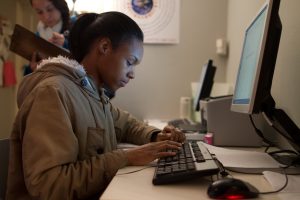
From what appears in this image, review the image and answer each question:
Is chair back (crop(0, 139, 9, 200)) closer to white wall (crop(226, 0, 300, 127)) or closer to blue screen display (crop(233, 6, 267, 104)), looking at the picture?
blue screen display (crop(233, 6, 267, 104))

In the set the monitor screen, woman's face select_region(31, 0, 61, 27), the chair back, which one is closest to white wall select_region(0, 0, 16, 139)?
woman's face select_region(31, 0, 61, 27)

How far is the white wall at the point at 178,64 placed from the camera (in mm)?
2795

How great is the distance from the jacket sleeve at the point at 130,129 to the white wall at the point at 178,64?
48.6 inches

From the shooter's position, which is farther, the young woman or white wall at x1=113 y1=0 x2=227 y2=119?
white wall at x1=113 y1=0 x2=227 y2=119

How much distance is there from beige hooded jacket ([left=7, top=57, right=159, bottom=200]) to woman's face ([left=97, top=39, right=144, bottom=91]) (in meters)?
0.10

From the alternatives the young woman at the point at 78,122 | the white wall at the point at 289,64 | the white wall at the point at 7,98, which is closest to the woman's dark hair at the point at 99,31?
the young woman at the point at 78,122

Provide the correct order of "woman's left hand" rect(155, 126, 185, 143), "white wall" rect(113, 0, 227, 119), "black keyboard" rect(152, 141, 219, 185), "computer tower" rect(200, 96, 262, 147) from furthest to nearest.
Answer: "white wall" rect(113, 0, 227, 119), "computer tower" rect(200, 96, 262, 147), "woman's left hand" rect(155, 126, 185, 143), "black keyboard" rect(152, 141, 219, 185)

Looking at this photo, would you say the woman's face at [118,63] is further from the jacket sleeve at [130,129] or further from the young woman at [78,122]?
the jacket sleeve at [130,129]

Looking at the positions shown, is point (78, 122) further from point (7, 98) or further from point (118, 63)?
point (7, 98)

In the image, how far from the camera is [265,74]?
99cm

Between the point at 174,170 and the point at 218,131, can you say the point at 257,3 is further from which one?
the point at 174,170

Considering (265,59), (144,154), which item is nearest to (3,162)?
(144,154)

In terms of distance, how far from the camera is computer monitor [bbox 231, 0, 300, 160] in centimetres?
97

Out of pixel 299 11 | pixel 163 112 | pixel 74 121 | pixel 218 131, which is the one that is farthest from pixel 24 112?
pixel 163 112
